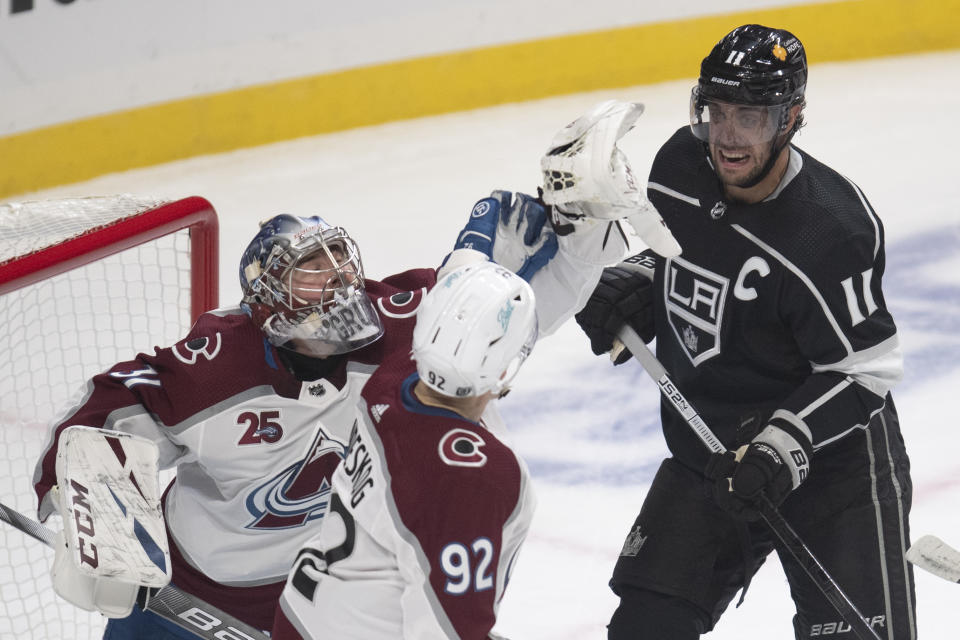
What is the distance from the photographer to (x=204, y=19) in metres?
5.03

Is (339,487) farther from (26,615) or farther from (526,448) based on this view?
(526,448)

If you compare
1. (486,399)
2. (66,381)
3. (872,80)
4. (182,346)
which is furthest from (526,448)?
(872,80)

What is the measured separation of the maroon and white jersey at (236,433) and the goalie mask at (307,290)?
0.07 metres

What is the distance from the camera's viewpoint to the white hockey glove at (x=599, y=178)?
7.27ft

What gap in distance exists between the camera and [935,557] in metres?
2.54

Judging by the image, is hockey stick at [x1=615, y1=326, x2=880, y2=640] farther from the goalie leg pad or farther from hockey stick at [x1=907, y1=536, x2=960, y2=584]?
the goalie leg pad

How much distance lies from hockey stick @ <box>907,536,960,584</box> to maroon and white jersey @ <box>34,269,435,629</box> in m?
0.99

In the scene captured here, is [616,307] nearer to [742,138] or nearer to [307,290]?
[742,138]

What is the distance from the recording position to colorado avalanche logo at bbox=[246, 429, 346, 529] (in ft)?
7.69

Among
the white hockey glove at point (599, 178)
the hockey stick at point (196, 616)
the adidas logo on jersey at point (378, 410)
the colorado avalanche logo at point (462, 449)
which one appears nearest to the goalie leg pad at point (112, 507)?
the hockey stick at point (196, 616)

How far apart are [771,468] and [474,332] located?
823 millimetres

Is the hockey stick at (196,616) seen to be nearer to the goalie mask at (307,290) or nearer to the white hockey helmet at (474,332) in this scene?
the goalie mask at (307,290)

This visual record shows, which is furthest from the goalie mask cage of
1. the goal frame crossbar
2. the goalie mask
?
the goalie mask

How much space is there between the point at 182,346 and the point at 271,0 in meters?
3.09
